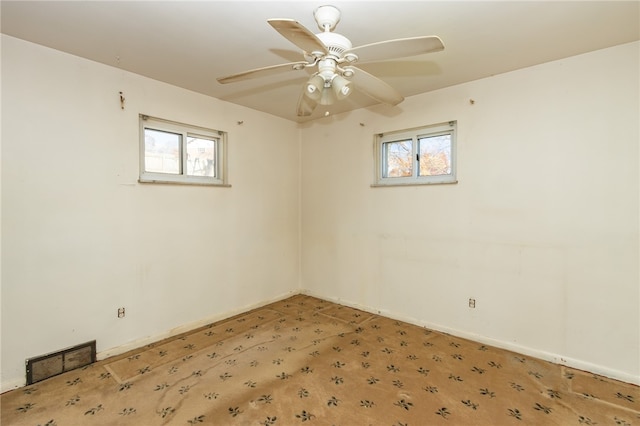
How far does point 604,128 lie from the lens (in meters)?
2.40

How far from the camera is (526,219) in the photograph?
274cm

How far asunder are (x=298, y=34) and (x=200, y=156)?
2354 millimetres

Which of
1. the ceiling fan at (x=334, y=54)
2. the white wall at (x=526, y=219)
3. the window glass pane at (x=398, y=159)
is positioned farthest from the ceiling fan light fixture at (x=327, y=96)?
the window glass pane at (x=398, y=159)

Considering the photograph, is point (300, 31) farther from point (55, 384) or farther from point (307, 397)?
point (55, 384)

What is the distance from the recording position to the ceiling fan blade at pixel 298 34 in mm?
1333

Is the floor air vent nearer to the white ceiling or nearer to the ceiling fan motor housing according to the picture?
the white ceiling

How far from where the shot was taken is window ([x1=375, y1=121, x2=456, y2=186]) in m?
3.25

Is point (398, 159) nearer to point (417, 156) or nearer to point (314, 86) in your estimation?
point (417, 156)

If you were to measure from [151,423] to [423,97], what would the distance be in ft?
11.8

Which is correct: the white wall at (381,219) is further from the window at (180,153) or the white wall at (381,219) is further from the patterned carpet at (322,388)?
the patterned carpet at (322,388)

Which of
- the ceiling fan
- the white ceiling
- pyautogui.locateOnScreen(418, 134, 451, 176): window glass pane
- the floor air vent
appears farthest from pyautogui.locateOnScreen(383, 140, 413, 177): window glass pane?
the floor air vent

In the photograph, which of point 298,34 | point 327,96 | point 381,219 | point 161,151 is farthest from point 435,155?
point 161,151

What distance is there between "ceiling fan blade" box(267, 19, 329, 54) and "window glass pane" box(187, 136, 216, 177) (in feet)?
7.08

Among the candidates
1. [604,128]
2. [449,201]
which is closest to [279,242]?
[449,201]
